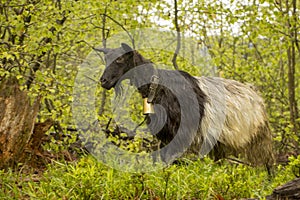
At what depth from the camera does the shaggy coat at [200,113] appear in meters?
6.25

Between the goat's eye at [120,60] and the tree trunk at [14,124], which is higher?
the goat's eye at [120,60]

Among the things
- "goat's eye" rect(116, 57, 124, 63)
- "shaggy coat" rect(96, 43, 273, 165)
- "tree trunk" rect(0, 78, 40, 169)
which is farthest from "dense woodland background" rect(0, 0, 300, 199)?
"goat's eye" rect(116, 57, 124, 63)

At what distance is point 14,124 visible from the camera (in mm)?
5863

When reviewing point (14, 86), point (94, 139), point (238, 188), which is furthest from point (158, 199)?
point (94, 139)

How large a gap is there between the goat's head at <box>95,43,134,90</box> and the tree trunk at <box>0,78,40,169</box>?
1.03 meters

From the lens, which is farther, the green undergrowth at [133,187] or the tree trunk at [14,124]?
the tree trunk at [14,124]

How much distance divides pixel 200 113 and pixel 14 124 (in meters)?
2.51

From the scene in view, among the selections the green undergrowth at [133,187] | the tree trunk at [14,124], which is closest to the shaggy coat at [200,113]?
the tree trunk at [14,124]

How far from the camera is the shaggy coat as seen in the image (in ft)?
20.5

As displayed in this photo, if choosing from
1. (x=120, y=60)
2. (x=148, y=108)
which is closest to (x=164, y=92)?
(x=148, y=108)

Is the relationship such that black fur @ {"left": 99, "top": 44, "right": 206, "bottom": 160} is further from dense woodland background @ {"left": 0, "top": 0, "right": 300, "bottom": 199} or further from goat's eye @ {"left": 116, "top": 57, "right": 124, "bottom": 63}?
dense woodland background @ {"left": 0, "top": 0, "right": 300, "bottom": 199}

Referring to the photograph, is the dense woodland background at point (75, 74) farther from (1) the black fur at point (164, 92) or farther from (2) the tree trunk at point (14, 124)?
(1) the black fur at point (164, 92)

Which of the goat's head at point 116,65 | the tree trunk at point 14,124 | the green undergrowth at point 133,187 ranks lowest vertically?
the green undergrowth at point 133,187

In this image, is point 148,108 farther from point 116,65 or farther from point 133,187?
point 133,187
